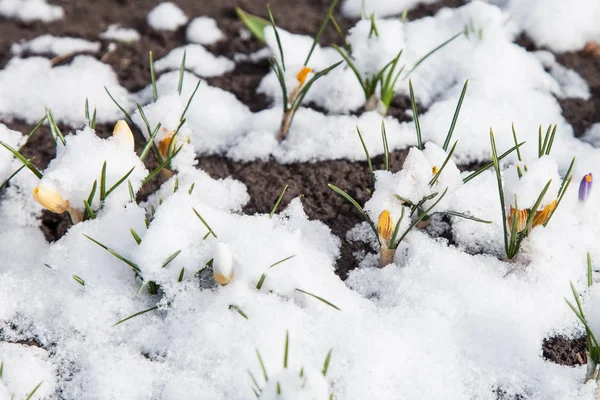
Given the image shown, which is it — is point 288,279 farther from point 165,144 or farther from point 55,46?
point 55,46

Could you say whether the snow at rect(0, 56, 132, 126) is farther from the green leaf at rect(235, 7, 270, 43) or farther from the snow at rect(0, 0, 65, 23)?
the green leaf at rect(235, 7, 270, 43)

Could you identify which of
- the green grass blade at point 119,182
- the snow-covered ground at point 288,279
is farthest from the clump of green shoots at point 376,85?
the green grass blade at point 119,182

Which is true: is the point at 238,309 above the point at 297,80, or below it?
below

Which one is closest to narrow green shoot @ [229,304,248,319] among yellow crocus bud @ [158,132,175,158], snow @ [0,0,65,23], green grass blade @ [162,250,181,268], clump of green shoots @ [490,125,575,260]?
green grass blade @ [162,250,181,268]

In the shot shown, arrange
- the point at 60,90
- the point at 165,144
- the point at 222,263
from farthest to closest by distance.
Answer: the point at 60,90 < the point at 165,144 < the point at 222,263

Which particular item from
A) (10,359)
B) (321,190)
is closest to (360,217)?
(321,190)

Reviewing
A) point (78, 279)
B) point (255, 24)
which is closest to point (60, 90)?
point (255, 24)

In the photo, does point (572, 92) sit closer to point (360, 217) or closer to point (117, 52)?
point (360, 217)
